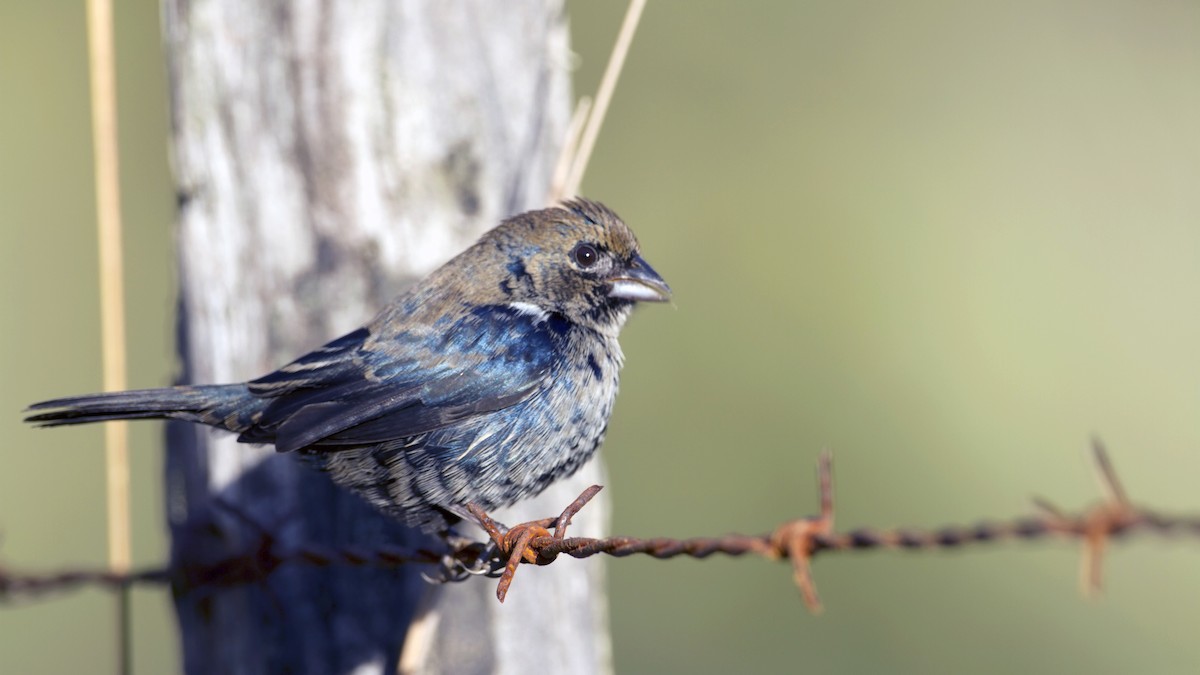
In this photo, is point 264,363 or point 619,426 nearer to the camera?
point 264,363

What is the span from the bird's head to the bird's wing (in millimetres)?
248

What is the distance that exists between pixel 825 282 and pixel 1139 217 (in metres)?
2.08

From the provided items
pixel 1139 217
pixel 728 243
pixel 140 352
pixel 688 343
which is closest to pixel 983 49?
pixel 1139 217

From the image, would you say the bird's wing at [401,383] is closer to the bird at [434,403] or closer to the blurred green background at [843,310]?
the bird at [434,403]

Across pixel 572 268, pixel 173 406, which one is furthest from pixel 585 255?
pixel 173 406

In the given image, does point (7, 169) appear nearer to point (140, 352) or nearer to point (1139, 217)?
point (140, 352)

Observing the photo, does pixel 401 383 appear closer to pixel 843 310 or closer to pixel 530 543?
pixel 530 543

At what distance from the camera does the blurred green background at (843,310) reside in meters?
7.09

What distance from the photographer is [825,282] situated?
27.0 ft

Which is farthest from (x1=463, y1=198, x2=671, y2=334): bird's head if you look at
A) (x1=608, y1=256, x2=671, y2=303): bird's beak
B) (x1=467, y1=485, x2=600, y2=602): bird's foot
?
(x1=467, y1=485, x2=600, y2=602): bird's foot

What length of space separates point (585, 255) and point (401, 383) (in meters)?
0.74

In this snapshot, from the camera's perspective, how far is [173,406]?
11.2 ft

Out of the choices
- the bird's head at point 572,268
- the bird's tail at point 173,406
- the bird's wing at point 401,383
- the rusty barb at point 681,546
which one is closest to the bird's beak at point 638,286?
the bird's head at point 572,268

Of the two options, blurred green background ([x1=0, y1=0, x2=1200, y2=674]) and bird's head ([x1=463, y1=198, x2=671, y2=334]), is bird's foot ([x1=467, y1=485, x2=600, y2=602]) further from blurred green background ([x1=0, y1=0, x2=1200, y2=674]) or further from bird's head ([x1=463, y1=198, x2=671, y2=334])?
blurred green background ([x1=0, y1=0, x2=1200, y2=674])
